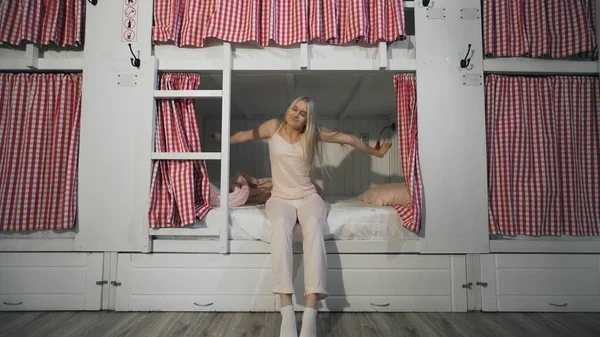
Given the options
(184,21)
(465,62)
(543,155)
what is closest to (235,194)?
(184,21)

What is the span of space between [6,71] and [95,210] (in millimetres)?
1360

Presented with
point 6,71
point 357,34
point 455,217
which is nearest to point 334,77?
point 357,34

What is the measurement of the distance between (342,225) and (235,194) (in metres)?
0.98

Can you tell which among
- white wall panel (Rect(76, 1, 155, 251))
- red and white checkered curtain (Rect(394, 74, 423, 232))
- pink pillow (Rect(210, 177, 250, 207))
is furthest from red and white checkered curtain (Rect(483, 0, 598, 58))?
white wall panel (Rect(76, 1, 155, 251))

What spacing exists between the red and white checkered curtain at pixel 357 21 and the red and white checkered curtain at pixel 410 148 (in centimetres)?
36

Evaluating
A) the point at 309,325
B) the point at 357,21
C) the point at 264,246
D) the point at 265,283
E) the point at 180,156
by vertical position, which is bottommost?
the point at 309,325

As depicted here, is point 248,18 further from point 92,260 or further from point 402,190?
point 92,260

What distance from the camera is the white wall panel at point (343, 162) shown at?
436cm

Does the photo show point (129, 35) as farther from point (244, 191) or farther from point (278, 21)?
point (244, 191)

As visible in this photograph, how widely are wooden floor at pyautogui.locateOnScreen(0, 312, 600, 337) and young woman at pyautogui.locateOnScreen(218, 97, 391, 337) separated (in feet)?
0.84

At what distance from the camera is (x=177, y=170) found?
244 centimetres

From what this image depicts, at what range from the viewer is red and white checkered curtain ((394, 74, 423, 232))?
2.36m

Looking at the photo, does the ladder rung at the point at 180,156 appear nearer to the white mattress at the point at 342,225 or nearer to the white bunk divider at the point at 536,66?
the white mattress at the point at 342,225

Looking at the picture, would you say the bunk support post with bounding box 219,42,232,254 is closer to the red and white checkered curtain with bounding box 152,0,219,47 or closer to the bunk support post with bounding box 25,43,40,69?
the red and white checkered curtain with bounding box 152,0,219,47
